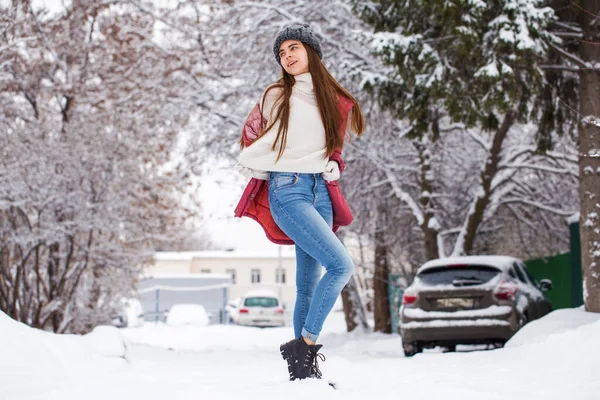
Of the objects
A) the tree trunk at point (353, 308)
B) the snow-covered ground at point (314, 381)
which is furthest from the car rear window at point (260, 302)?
the snow-covered ground at point (314, 381)

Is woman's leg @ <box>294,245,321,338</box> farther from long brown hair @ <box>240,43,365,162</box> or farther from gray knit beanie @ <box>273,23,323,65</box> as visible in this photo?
gray knit beanie @ <box>273,23,323,65</box>

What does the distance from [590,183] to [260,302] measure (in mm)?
23801

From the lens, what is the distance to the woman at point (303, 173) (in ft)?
13.7

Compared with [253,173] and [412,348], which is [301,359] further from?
[412,348]

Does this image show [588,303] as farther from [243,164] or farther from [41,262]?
[41,262]

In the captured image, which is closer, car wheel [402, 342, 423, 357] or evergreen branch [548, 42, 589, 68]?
evergreen branch [548, 42, 589, 68]

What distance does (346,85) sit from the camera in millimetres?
14234

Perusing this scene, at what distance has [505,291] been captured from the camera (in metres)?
9.37

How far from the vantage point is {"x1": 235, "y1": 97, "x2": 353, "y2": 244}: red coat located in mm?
4367

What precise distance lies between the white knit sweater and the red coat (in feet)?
0.29

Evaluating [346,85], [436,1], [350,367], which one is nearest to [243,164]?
[350,367]

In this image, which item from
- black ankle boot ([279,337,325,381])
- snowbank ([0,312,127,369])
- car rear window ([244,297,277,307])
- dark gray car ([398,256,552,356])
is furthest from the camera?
car rear window ([244,297,277,307])

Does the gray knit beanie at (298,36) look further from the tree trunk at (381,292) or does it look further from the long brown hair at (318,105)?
the tree trunk at (381,292)

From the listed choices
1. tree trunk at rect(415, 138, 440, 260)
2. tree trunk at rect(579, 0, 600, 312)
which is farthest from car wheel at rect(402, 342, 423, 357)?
tree trunk at rect(415, 138, 440, 260)
